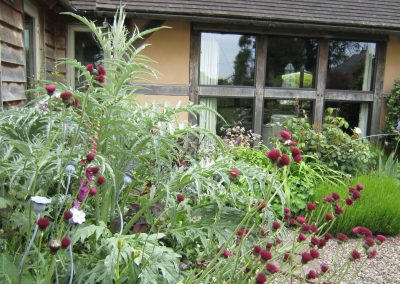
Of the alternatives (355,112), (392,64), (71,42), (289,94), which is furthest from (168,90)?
(392,64)

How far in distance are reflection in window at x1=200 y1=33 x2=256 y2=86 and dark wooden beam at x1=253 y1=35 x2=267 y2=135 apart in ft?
0.44

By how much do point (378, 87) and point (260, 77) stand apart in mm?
2309

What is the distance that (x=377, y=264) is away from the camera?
127 inches

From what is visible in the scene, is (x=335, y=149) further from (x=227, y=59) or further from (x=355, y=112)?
(x=227, y=59)

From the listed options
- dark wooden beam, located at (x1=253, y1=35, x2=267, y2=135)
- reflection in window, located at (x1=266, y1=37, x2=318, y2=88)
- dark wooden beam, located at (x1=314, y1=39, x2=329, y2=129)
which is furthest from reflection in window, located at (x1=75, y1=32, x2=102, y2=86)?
dark wooden beam, located at (x1=314, y1=39, x2=329, y2=129)

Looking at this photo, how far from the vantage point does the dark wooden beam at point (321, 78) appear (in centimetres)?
681

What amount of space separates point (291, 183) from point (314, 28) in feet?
11.1

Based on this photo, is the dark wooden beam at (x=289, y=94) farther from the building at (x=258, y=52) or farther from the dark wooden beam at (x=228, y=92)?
the dark wooden beam at (x=228, y=92)

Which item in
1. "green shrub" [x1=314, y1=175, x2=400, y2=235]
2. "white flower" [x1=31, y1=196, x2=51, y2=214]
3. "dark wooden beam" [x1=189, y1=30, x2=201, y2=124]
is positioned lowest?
"green shrub" [x1=314, y1=175, x2=400, y2=235]

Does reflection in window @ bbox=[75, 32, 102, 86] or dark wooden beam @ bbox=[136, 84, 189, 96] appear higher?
reflection in window @ bbox=[75, 32, 102, 86]

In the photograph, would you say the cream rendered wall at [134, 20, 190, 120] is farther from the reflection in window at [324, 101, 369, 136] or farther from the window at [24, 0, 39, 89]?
the reflection in window at [324, 101, 369, 136]

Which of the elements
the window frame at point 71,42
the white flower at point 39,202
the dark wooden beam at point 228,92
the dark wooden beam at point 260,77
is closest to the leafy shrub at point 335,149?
the dark wooden beam at point 260,77

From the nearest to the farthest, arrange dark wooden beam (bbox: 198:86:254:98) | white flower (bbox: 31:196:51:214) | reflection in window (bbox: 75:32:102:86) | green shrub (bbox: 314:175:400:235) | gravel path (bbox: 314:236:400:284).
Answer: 1. white flower (bbox: 31:196:51:214)
2. gravel path (bbox: 314:236:400:284)
3. green shrub (bbox: 314:175:400:235)
4. dark wooden beam (bbox: 198:86:254:98)
5. reflection in window (bbox: 75:32:102:86)

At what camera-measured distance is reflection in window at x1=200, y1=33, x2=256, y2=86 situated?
6625 millimetres
